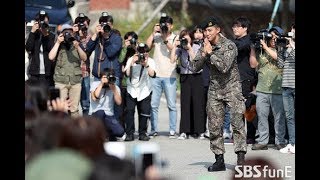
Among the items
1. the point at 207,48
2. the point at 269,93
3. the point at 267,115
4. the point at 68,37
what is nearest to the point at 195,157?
the point at 267,115

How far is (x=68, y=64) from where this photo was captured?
12.1m

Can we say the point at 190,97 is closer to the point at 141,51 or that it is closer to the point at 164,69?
→ the point at 164,69

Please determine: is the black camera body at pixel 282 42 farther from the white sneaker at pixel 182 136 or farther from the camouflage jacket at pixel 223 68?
the white sneaker at pixel 182 136

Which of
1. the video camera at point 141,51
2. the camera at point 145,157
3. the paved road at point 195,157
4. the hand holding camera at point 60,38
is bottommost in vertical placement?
the paved road at point 195,157

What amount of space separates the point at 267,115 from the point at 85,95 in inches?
96.5

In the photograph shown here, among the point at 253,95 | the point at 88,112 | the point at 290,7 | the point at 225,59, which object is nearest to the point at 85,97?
the point at 88,112

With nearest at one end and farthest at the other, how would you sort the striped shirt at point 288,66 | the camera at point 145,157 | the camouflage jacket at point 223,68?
the camera at point 145,157
the camouflage jacket at point 223,68
the striped shirt at point 288,66

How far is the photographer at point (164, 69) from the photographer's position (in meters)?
12.3

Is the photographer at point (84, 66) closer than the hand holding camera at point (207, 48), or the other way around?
the hand holding camera at point (207, 48)

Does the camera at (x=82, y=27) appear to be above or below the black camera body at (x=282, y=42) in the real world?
above

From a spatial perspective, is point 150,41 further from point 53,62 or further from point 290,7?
point 290,7

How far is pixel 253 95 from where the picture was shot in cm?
1172

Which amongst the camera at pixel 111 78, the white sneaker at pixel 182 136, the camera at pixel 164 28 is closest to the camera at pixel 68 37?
the camera at pixel 111 78

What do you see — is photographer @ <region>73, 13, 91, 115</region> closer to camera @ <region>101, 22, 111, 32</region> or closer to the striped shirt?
camera @ <region>101, 22, 111, 32</region>
